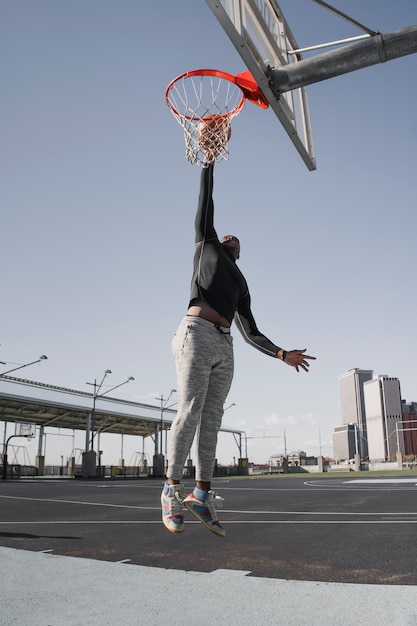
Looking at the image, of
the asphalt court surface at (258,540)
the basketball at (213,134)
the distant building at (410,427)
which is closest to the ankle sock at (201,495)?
the asphalt court surface at (258,540)

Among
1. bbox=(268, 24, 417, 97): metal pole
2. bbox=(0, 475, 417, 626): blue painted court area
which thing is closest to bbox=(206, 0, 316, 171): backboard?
bbox=(268, 24, 417, 97): metal pole

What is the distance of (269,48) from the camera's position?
17.6ft

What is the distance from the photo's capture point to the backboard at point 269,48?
15.1 feet

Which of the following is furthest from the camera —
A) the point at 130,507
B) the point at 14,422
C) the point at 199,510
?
the point at 14,422

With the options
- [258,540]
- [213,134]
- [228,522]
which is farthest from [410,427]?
[213,134]

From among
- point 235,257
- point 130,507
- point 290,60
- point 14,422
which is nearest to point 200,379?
point 235,257

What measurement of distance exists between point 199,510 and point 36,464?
178 feet

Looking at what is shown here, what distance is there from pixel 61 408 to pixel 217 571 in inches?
1715

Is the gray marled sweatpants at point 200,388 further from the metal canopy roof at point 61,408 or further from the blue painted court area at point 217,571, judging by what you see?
the metal canopy roof at point 61,408

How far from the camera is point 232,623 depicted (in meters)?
3.70

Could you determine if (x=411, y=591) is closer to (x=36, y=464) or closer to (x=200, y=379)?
(x=200, y=379)

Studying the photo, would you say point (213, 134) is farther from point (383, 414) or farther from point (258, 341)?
point (383, 414)

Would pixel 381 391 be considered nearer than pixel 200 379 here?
No

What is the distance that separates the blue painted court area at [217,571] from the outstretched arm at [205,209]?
2867 millimetres
